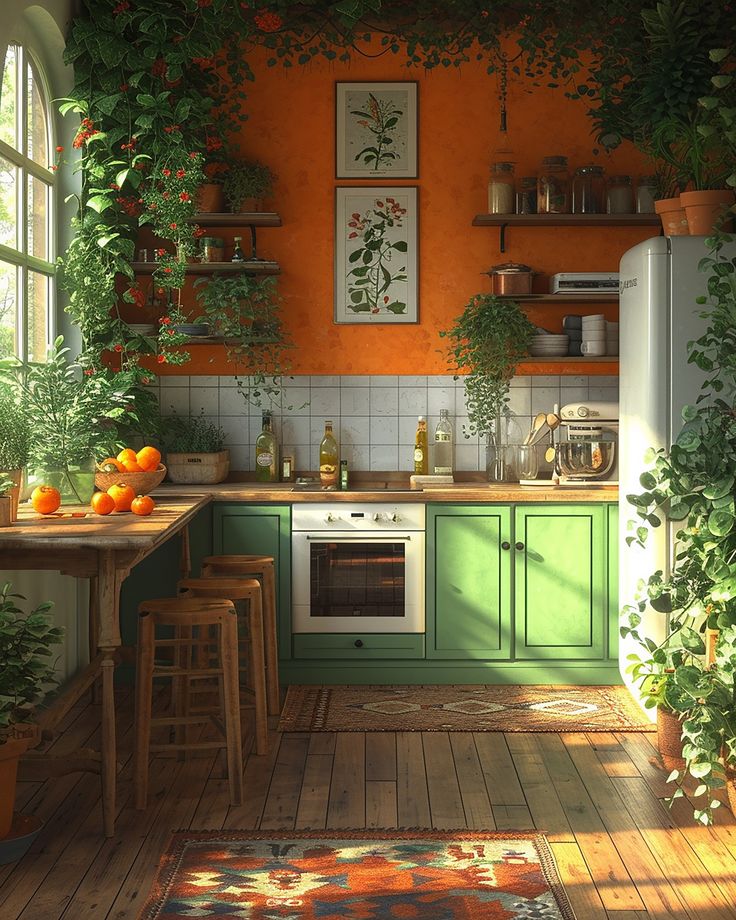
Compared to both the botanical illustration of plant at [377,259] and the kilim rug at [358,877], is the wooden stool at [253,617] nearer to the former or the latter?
the kilim rug at [358,877]

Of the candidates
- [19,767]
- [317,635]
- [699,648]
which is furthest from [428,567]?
[19,767]

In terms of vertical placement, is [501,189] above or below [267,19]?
below

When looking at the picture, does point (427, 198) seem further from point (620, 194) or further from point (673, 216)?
point (673, 216)

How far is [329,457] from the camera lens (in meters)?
5.40

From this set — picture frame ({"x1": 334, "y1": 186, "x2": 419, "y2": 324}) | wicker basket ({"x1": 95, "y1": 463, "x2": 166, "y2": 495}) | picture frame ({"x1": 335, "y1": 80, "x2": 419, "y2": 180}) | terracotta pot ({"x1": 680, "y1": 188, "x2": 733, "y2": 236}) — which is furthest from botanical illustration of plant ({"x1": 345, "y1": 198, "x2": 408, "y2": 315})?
terracotta pot ({"x1": 680, "y1": 188, "x2": 733, "y2": 236})

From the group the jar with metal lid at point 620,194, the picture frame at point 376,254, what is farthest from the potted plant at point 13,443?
the jar with metal lid at point 620,194

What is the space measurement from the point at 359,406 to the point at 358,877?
2.90 m

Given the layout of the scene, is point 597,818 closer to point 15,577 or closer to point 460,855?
point 460,855

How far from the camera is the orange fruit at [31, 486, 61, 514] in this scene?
378cm

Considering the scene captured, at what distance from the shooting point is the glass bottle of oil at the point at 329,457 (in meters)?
5.30

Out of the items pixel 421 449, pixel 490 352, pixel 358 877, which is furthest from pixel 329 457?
pixel 358 877

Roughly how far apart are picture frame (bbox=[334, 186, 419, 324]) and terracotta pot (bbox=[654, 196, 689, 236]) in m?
1.59

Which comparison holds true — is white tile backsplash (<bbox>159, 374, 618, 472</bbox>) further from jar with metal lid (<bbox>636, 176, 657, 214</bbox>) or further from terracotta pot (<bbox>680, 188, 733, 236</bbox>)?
terracotta pot (<bbox>680, 188, 733, 236</bbox>)

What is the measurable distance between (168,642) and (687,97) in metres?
2.59
